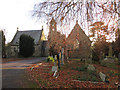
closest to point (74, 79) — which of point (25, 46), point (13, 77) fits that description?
point (13, 77)

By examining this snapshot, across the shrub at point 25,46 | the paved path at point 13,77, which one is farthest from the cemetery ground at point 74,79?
the shrub at point 25,46

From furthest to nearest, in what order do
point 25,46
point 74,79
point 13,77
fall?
1. point 25,46
2. point 13,77
3. point 74,79

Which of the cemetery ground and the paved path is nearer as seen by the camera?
the paved path

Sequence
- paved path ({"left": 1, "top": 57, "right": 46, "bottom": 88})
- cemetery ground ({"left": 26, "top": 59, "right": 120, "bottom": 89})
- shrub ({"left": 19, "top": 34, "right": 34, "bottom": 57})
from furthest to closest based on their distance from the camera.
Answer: shrub ({"left": 19, "top": 34, "right": 34, "bottom": 57}) → cemetery ground ({"left": 26, "top": 59, "right": 120, "bottom": 89}) → paved path ({"left": 1, "top": 57, "right": 46, "bottom": 88})

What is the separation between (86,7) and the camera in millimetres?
3020

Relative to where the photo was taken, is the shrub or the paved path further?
the shrub

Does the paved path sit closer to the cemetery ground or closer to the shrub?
the cemetery ground

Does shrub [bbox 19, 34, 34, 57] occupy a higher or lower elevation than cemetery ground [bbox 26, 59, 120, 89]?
higher

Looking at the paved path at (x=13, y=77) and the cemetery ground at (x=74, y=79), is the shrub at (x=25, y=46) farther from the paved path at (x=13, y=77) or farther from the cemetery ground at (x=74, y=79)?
the cemetery ground at (x=74, y=79)

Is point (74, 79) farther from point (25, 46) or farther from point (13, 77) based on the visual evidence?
point (25, 46)

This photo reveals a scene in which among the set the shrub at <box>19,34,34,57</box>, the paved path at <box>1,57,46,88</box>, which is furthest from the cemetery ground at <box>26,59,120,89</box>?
the shrub at <box>19,34,34,57</box>

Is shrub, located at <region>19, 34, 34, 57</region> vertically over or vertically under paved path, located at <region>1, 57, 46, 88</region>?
over

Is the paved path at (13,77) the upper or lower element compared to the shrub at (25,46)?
lower

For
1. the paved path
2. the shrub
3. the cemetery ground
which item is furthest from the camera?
the shrub
